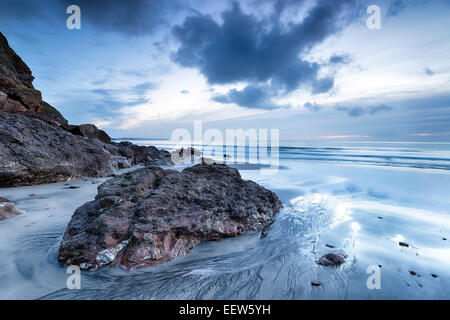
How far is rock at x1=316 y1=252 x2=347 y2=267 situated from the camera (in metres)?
2.74

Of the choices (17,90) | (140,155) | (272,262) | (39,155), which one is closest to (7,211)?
(39,155)

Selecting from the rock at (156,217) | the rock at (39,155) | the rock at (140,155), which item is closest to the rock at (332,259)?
the rock at (156,217)

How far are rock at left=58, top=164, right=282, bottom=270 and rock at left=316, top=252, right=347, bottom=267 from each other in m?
1.18

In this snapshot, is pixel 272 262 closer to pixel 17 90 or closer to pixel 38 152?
pixel 38 152

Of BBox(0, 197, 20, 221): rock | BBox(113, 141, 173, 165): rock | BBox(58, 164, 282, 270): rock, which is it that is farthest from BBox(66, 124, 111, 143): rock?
BBox(58, 164, 282, 270): rock

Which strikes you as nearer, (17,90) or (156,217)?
(156,217)

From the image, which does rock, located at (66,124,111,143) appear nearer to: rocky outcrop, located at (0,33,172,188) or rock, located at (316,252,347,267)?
rocky outcrop, located at (0,33,172,188)

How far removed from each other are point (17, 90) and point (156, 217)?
43.9 ft

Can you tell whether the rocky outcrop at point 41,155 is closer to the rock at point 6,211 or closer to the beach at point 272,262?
the beach at point 272,262

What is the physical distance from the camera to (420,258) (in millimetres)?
2926

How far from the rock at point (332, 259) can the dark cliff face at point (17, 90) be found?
466 inches

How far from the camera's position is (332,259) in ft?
9.12

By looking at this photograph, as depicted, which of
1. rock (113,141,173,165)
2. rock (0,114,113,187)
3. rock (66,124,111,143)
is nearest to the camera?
rock (0,114,113,187)
